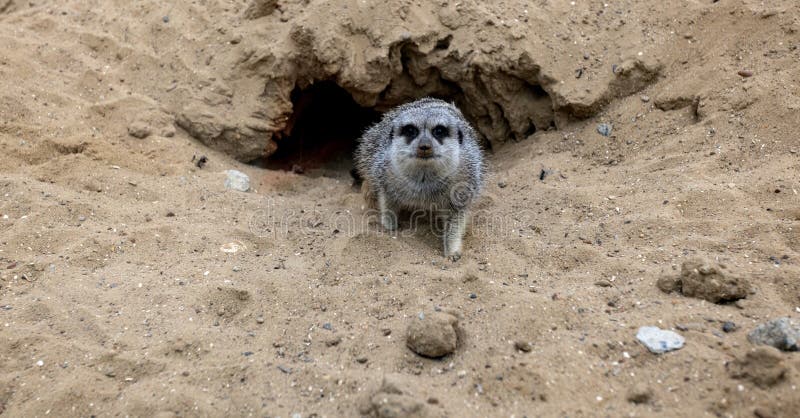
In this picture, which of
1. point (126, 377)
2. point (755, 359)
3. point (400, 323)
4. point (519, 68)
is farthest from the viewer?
point (519, 68)

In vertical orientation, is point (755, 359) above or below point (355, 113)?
above

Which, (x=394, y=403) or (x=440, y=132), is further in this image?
(x=440, y=132)

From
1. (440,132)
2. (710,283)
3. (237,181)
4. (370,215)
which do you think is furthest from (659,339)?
(237,181)

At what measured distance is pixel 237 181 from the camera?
393 cm

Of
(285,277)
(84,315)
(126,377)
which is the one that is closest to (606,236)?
(285,277)

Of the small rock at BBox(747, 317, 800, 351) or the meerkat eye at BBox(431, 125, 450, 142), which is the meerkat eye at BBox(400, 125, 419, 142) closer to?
the meerkat eye at BBox(431, 125, 450, 142)

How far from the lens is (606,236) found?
2922 mm

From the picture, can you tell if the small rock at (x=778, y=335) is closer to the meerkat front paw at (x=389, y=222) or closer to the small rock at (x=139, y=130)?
the meerkat front paw at (x=389, y=222)

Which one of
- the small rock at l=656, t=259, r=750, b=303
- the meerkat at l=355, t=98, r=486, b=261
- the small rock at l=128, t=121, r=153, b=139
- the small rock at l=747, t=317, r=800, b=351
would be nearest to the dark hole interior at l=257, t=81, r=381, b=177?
the small rock at l=128, t=121, r=153, b=139

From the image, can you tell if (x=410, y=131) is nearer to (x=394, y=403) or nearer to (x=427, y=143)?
(x=427, y=143)

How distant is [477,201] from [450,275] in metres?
1.11

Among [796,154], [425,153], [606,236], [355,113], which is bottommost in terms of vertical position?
[355,113]

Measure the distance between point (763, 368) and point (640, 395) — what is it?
380 mm

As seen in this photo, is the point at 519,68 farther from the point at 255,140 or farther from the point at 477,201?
the point at 255,140
